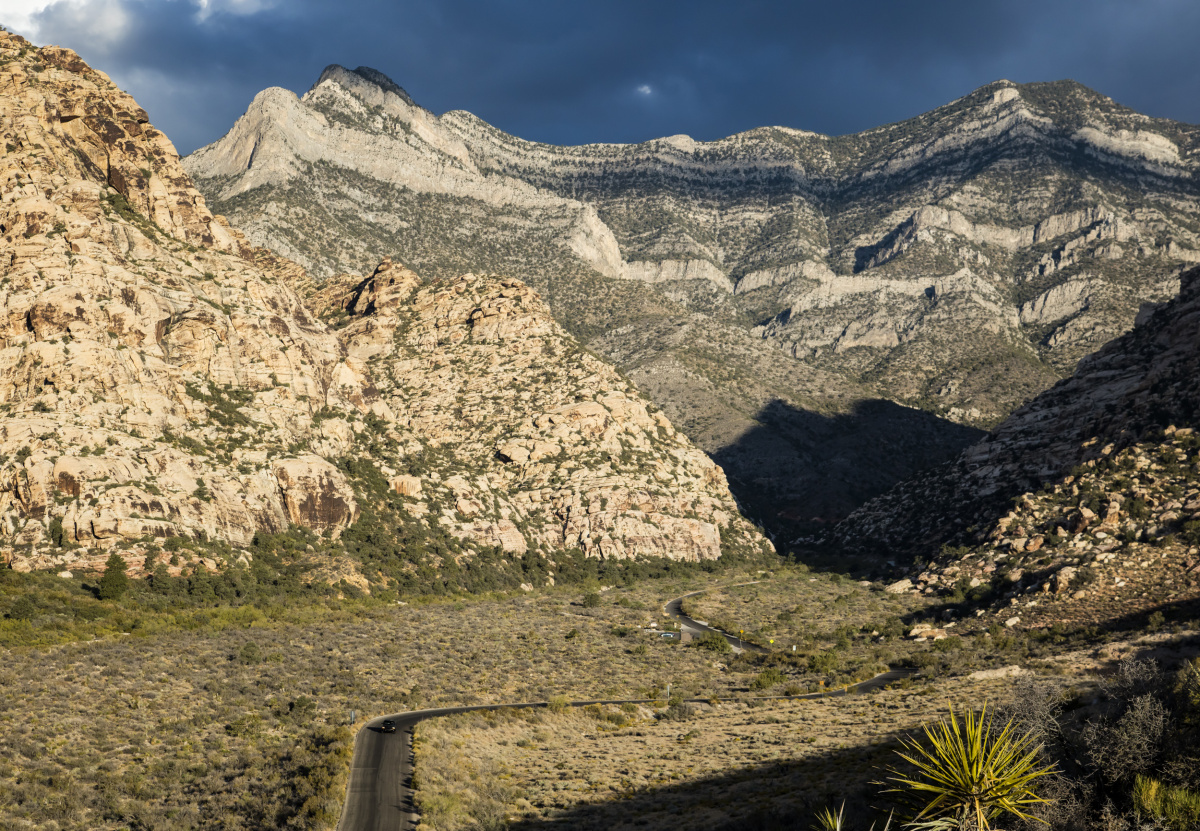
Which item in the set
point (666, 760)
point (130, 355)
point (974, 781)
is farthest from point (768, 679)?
point (130, 355)

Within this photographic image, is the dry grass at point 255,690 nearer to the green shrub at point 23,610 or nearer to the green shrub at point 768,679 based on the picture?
the green shrub at point 23,610

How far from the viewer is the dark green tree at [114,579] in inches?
2203

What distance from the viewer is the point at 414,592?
258 feet

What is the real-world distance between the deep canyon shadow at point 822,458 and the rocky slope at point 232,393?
83.1 ft

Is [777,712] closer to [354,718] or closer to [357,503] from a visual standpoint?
[354,718]

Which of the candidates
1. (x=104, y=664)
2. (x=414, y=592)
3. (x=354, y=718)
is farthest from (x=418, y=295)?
(x=354, y=718)

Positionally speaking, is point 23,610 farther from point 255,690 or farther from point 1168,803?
point 1168,803

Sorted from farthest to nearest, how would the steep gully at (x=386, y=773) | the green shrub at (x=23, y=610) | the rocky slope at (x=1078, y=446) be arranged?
the rocky slope at (x=1078, y=446) < the green shrub at (x=23, y=610) < the steep gully at (x=386, y=773)

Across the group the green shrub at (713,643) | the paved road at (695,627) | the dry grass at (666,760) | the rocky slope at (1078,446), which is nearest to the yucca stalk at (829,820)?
the dry grass at (666,760)

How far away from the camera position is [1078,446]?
86.8 m

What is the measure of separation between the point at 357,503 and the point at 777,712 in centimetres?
5265

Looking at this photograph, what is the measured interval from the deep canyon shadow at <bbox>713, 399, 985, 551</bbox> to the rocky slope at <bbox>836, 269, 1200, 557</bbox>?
27705 mm

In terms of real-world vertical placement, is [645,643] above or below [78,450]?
below

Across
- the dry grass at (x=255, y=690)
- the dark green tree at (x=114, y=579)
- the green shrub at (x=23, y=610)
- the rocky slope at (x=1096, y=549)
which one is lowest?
the dry grass at (x=255, y=690)
